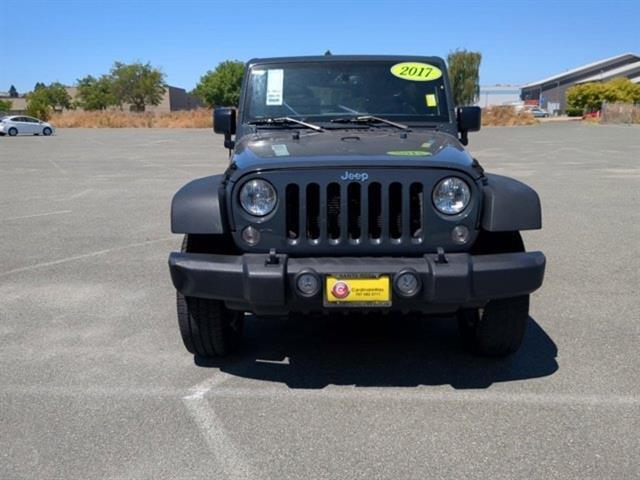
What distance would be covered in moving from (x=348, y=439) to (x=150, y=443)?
925 millimetres

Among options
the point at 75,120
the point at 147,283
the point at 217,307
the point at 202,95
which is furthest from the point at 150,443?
the point at 202,95

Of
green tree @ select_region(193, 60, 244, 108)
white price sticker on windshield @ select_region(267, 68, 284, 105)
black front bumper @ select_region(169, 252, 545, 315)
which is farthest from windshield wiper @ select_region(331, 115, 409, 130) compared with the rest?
green tree @ select_region(193, 60, 244, 108)

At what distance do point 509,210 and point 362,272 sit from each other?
89 cm

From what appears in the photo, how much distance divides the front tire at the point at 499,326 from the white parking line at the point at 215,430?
1512mm

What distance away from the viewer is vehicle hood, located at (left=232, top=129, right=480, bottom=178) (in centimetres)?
377

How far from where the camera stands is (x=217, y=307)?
4105 millimetres

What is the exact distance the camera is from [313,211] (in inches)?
148

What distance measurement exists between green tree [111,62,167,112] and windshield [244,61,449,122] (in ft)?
298

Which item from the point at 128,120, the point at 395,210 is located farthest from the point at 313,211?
the point at 128,120

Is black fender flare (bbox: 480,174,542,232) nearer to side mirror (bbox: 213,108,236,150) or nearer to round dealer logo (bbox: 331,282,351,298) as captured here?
round dealer logo (bbox: 331,282,351,298)

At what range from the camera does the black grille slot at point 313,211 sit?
3740mm

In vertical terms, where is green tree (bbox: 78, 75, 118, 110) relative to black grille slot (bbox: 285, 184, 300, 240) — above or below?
above

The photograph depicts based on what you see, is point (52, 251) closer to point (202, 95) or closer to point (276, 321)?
point (276, 321)

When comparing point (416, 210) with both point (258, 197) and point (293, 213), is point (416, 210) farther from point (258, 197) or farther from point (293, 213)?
point (258, 197)
